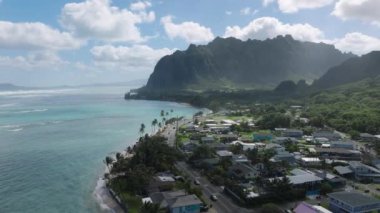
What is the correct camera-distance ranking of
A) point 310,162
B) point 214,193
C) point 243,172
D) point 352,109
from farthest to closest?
point 352,109 < point 310,162 < point 243,172 < point 214,193

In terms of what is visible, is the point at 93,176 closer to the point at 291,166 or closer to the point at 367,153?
the point at 291,166

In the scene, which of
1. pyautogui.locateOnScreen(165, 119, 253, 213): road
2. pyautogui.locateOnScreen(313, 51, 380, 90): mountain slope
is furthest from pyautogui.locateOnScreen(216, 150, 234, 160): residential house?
pyautogui.locateOnScreen(313, 51, 380, 90): mountain slope

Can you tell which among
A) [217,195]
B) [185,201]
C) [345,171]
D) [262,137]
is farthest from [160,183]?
[262,137]

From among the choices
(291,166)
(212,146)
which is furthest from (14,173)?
(291,166)

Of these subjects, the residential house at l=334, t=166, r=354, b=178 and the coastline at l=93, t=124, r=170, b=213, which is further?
the residential house at l=334, t=166, r=354, b=178

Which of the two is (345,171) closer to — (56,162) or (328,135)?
(328,135)

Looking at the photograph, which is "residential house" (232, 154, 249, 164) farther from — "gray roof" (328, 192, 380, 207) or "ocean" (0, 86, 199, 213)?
"ocean" (0, 86, 199, 213)

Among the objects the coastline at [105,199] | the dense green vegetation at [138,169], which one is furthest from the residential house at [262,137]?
the coastline at [105,199]
